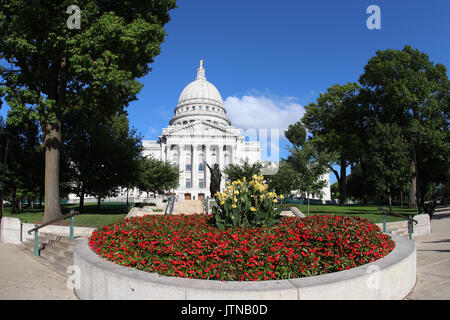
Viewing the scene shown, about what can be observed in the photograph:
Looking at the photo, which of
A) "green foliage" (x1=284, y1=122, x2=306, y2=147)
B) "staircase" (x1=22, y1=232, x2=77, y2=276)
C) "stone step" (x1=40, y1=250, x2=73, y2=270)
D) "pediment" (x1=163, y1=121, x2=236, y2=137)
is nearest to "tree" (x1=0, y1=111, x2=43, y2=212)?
"staircase" (x1=22, y1=232, x2=77, y2=276)

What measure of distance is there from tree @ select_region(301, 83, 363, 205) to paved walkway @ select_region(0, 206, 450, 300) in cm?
2981

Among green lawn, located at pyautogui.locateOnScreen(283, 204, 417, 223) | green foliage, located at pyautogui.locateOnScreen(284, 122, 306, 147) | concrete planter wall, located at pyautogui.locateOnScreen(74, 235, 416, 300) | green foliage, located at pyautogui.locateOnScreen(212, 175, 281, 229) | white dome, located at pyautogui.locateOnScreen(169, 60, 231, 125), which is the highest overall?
white dome, located at pyautogui.locateOnScreen(169, 60, 231, 125)

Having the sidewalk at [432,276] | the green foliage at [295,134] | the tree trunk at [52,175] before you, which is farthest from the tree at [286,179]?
the green foliage at [295,134]

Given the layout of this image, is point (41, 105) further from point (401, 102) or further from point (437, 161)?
point (437, 161)

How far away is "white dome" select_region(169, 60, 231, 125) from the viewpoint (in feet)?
307

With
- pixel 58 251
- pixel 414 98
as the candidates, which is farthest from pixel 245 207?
pixel 414 98

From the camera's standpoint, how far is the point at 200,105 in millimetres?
96438

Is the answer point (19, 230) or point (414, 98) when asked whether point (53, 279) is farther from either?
point (414, 98)

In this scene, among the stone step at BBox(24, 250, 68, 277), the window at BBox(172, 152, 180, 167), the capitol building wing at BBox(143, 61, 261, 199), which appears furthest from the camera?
the window at BBox(172, 152, 180, 167)

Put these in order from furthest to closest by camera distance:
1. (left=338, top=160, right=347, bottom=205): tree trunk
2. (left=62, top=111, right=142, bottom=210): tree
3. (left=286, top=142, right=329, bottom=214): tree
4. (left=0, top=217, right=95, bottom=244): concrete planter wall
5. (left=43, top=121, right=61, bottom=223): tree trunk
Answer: (left=338, top=160, right=347, bottom=205): tree trunk, (left=286, top=142, right=329, bottom=214): tree, (left=62, top=111, right=142, bottom=210): tree, (left=43, top=121, right=61, bottom=223): tree trunk, (left=0, top=217, right=95, bottom=244): concrete planter wall

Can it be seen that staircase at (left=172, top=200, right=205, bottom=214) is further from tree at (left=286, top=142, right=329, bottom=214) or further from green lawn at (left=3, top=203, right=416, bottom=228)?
tree at (left=286, top=142, right=329, bottom=214)

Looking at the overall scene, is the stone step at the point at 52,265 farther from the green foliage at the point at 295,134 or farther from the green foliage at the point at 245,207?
the green foliage at the point at 295,134

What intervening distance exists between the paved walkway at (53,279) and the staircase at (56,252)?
0.84 feet

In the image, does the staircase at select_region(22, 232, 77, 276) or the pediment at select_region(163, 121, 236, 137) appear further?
the pediment at select_region(163, 121, 236, 137)
